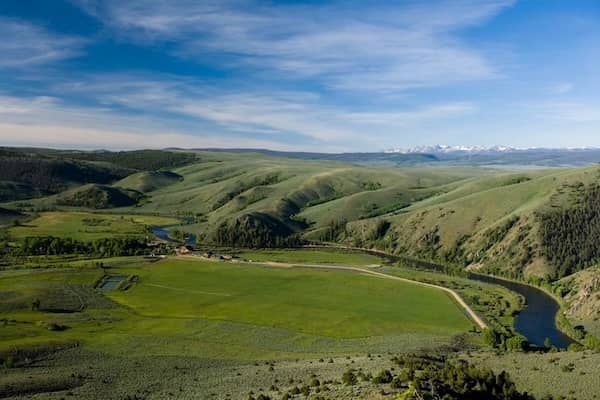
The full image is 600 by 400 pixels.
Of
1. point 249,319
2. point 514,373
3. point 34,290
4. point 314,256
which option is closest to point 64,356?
point 249,319

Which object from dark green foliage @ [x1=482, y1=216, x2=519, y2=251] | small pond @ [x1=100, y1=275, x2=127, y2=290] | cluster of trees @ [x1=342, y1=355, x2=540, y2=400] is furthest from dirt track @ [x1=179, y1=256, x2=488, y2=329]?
cluster of trees @ [x1=342, y1=355, x2=540, y2=400]

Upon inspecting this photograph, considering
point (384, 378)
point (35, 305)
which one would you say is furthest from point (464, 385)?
point (35, 305)

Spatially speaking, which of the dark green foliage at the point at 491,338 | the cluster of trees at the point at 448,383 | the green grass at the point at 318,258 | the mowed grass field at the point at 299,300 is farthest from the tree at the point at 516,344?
the green grass at the point at 318,258

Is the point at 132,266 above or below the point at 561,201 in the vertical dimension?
below

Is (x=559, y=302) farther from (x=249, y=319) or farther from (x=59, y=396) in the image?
(x=59, y=396)

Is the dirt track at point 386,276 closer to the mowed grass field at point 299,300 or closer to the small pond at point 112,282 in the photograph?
the mowed grass field at point 299,300

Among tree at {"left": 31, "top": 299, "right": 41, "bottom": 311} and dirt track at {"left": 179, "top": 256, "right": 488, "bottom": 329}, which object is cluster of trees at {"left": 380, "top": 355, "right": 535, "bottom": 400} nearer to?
dirt track at {"left": 179, "top": 256, "right": 488, "bottom": 329}
